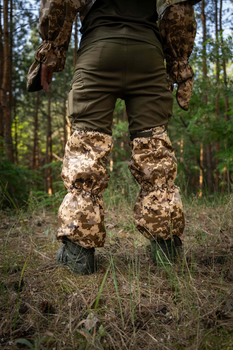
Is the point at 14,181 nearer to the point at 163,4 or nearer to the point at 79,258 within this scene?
the point at 79,258

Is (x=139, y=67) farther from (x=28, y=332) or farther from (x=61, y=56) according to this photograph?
(x=28, y=332)

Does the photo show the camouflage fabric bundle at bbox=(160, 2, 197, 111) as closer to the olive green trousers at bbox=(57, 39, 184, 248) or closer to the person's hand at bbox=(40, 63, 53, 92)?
the olive green trousers at bbox=(57, 39, 184, 248)

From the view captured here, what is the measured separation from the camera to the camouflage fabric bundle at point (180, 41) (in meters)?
1.67

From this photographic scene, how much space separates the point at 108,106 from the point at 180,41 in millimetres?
738

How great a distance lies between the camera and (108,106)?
1.62 metres

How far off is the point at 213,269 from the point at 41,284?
1056mm

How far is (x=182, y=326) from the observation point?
3.43 ft

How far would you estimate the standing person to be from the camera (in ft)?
5.02

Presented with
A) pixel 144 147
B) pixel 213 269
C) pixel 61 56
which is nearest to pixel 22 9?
pixel 61 56

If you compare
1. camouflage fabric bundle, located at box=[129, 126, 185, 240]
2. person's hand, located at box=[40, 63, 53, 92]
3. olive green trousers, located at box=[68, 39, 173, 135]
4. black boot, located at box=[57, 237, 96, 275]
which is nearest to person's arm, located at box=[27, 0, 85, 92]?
person's hand, located at box=[40, 63, 53, 92]

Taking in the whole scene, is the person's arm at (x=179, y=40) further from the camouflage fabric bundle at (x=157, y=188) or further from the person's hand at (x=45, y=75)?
the person's hand at (x=45, y=75)

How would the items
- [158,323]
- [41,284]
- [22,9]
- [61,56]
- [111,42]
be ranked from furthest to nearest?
[22,9] < [61,56] < [111,42] < [41,284] < [158,323]

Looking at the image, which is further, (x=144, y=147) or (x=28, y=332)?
(x=144, y=147)

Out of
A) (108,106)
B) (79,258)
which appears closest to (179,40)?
(108,106)
